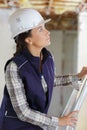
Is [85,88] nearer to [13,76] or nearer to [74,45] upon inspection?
[13,76]

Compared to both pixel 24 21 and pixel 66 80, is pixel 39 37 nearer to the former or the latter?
pixel 24 21

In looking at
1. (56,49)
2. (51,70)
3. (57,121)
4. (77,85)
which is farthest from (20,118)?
(56,49)

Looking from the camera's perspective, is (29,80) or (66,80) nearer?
(29,80)

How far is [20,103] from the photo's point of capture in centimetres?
154

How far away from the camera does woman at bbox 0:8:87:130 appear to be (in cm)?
155

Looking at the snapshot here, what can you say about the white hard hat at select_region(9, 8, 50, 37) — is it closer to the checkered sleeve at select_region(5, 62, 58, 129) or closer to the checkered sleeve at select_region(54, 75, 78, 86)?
the checkered sleeve at select_region(5, 62, 58, 129)

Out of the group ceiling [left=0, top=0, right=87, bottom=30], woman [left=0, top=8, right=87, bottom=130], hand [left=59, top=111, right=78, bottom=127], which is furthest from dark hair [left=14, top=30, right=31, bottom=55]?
ceiling [left=0, top=0, right=87, bottom=30]

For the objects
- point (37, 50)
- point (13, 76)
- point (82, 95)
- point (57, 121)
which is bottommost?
point (57, 121)

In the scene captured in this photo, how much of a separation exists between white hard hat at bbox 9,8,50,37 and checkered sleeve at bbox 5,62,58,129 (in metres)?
0.24

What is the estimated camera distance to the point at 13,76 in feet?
5.11

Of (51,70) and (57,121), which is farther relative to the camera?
(51,70)

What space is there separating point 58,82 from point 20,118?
1.48 ft

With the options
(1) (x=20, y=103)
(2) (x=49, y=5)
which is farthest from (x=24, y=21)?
(2) (x=49, y=5)

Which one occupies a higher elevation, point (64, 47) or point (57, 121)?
point (64, 47)
